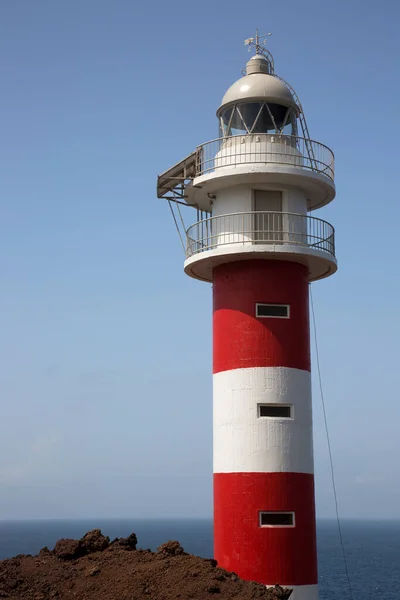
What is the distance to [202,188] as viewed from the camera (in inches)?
842

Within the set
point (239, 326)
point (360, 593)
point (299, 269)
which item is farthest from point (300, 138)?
point (360, 593)

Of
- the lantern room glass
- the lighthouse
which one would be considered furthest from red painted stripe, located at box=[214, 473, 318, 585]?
the lantern room glass

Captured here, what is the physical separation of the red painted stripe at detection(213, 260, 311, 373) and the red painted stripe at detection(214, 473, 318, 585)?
2.74 metres

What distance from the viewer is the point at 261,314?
20.4 m

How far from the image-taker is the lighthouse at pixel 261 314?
63.4 ft

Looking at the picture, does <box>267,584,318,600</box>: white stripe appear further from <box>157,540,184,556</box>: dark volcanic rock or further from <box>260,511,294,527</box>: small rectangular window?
<box>157,540,184,556</box>: dark volcanic rock

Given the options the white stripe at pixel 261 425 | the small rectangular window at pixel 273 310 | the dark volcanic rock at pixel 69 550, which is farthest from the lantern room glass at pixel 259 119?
the dark volcanic rock at pixel 69 550

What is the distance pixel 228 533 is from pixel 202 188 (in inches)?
332

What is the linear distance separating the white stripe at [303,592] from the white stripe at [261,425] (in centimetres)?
258

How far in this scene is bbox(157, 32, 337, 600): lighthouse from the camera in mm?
19328

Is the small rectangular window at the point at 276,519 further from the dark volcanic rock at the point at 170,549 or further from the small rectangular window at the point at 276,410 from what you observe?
the dark volcanic rock at the point at 170,549

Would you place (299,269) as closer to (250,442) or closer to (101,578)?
(250,442)

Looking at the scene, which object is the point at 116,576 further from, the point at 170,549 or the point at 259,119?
the point at 259,119

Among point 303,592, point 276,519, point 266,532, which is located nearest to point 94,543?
point 266,532
